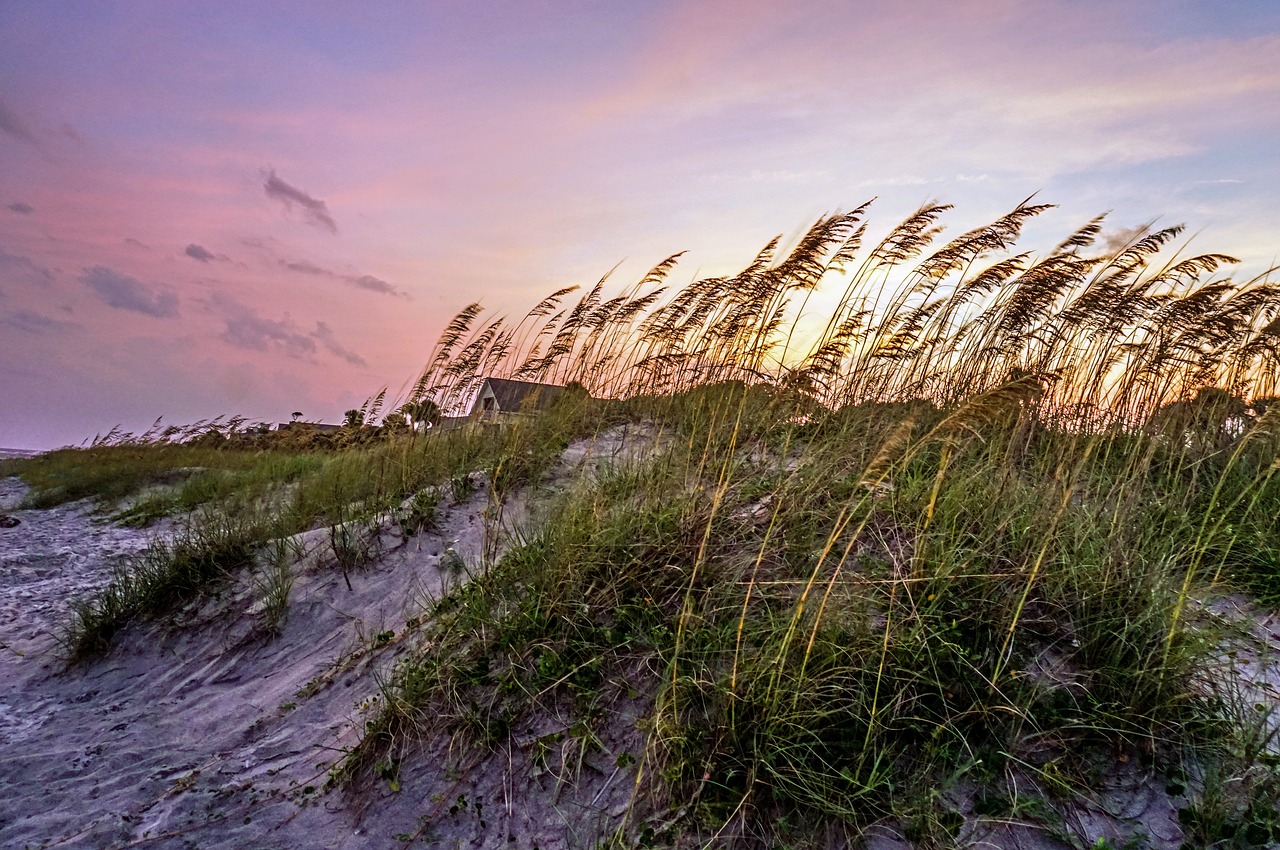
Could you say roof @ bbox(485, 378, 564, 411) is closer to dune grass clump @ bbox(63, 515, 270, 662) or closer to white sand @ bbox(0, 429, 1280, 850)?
white sand @ bbox(0, 429, 1280, 850)

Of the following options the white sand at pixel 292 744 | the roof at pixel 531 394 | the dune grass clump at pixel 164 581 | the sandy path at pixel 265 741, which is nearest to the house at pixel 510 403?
the roof at pixel 531 394

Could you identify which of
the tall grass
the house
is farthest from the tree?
the tall grass

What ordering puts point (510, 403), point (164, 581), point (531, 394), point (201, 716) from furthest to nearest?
1. point (510, 403)
2. point (531, 394)
3. point (164, 581)
4. point (201, 716)

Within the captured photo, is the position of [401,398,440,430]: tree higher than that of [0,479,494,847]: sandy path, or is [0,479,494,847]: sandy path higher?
[401,398,440,430]: tree

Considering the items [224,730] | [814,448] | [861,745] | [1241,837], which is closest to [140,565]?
[224,730]

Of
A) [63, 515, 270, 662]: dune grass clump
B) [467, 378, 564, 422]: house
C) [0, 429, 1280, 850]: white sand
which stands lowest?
[0, 429, 1280, 850]: white sand

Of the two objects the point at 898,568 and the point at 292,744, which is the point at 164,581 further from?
the point at 898,568

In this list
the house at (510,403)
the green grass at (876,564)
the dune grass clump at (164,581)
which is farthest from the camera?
the house at (510,403)

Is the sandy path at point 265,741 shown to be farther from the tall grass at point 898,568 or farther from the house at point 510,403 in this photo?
the house at point 510,403

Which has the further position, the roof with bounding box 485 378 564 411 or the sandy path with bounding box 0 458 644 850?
the roof with bounding box 485 378 564 411

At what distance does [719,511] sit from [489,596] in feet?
5.33

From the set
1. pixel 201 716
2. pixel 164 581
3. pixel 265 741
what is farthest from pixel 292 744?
pixel 164 581

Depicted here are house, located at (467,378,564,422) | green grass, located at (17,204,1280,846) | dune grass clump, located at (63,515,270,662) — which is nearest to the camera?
green grass, located at (17,204,1280,846)

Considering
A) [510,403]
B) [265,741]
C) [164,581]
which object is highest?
[510,403]
